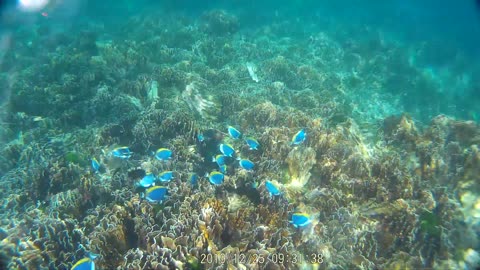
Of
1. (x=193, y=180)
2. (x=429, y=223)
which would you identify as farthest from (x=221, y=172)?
(x=429, y=223)

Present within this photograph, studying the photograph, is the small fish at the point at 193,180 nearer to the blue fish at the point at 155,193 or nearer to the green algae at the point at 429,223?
the blue fish at the point at 155,193

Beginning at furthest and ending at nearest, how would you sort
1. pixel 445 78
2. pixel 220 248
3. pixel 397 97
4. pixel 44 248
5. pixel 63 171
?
pixel 445 78, pixel 397 97, pixel 63 171, pixel 44 248, pixel 220 248

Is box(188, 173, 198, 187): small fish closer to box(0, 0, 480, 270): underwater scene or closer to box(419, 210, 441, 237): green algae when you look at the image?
box(0, 0, 480, 270): underwater scene

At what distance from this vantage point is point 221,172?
5891 millimetres

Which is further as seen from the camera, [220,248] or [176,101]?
[176,101]

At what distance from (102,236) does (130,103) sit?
5.81m

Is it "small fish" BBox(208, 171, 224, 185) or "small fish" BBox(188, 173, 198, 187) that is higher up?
"small fish" BBox(208, 171, 224, 185)

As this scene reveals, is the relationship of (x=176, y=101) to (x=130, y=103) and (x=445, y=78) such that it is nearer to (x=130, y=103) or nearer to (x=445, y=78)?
(x=130, y=103)

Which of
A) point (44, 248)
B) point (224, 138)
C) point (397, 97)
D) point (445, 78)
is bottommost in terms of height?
point (44, 248)

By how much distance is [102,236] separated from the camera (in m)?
4.48

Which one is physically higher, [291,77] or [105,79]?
[291,77]

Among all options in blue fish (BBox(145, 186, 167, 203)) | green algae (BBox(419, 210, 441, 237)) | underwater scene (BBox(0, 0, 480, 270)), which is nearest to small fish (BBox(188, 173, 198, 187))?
underwater scene (BBox(0, 0, 480, 270))

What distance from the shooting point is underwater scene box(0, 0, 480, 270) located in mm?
4594

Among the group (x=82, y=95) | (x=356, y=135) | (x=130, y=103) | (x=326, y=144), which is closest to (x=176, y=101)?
(x=130, y=103)
